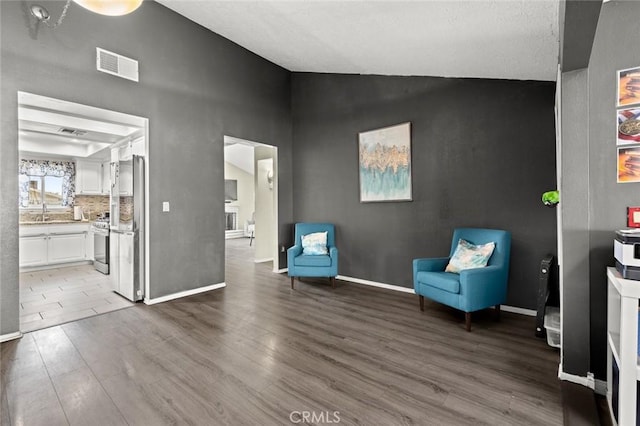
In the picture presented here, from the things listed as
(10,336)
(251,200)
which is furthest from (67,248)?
(251,200)

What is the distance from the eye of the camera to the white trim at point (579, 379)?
1.88 meters

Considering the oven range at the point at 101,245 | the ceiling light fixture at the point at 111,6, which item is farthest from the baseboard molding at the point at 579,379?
the oven range at the point at 101,245

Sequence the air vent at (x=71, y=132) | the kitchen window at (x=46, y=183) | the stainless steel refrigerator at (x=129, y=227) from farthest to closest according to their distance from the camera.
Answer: the kitchen window at (x=46, y=183) → the air vent at (x=71, y=132) → the stainless steel refrigerator at (x=129, y=227)

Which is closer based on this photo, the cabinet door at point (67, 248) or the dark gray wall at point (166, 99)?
the dark gray wall at point (166, 99)

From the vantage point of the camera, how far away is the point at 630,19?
1802 millimetres

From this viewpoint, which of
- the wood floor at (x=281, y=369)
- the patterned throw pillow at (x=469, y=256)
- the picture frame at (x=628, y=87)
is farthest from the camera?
the patterned throw pillow at (x=469, y=256)

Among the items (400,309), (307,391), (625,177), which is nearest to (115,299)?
(307,391)

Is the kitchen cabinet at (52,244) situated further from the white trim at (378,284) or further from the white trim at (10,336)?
the white trim at (378,284)

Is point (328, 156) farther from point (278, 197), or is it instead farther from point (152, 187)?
point (152, 187)

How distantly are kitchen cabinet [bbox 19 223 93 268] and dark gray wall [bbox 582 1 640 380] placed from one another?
7757 millimetres

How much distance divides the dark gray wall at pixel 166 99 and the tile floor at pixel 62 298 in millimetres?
479

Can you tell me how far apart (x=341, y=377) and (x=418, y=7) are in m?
2.90

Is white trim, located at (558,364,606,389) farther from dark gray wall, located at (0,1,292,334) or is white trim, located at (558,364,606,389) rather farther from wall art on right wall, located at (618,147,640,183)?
dark gray wall, located at (0,1,292,334)

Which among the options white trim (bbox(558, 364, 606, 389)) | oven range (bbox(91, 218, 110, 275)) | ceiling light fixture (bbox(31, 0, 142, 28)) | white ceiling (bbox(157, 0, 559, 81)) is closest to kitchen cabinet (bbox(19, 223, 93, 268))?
oven range (bbox(91, 218, 110, 275))
